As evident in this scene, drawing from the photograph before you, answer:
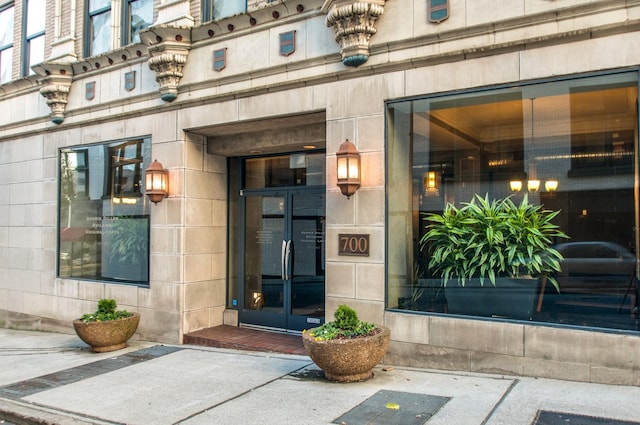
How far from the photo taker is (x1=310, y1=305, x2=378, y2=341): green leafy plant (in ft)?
20.6

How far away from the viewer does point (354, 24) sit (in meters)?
7.22

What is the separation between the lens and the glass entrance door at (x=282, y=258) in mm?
9062

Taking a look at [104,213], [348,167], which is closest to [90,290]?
[104,213]

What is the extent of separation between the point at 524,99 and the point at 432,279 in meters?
2.59

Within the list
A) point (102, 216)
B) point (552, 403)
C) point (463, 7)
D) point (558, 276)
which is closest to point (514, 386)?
point (552, 403)

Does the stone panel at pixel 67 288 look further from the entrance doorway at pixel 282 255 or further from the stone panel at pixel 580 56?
the stone panel at pixel 580 56

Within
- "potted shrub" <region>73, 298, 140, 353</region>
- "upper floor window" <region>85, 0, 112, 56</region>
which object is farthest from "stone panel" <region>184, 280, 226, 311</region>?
"upper floor window" <region>85, 0, 112, 56</region>

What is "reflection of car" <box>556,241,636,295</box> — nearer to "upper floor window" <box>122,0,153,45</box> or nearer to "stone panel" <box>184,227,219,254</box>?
"stone panel" <box>184,227,219,254</box>

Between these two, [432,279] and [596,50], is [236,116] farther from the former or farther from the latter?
[596,50]

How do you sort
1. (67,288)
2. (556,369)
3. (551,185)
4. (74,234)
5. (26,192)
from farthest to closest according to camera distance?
1. (26,192)
2. (74,234)
3. (67,288)
4. (551,185)
5. (556,369)

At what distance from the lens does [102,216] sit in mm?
10875

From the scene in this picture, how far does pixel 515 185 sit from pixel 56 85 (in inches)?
374

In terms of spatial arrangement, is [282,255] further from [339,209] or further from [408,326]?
[408,326]

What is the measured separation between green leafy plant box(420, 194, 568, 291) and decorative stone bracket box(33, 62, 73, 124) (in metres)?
8.34
